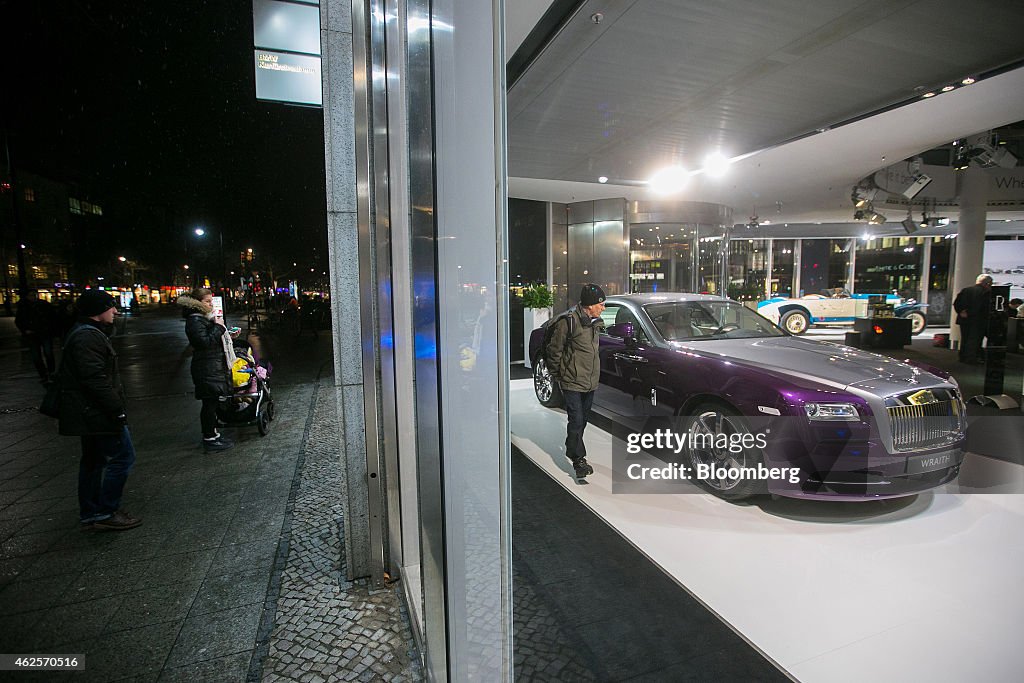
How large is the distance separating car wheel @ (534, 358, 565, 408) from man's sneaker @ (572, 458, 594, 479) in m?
2.14

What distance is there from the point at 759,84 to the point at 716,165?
4.13m

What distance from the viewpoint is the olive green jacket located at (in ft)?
14.5

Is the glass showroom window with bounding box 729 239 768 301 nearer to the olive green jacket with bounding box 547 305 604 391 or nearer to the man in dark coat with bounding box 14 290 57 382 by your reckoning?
the olive green jacket with bounding box 547 305 604 391

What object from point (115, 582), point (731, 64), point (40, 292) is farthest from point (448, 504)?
point (40, 292)

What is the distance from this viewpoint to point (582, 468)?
14.6 ft

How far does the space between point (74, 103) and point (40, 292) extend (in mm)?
5509

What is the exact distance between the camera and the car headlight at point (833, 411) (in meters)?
3.31

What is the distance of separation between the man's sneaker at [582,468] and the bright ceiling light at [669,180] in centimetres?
761

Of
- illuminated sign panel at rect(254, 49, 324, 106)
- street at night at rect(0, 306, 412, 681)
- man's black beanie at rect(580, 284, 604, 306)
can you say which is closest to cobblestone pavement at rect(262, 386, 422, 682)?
street at night at rect(0, 306, 412, 681)

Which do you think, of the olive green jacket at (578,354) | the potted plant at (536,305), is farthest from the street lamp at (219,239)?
the olive green jacket at (578,354)

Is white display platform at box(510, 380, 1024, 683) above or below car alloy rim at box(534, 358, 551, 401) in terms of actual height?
below

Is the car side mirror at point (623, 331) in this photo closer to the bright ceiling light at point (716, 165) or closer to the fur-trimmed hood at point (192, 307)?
the fur-trimmed hood at point (192, 307)

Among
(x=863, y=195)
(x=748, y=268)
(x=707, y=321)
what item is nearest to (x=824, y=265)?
(x=748, y=268)
